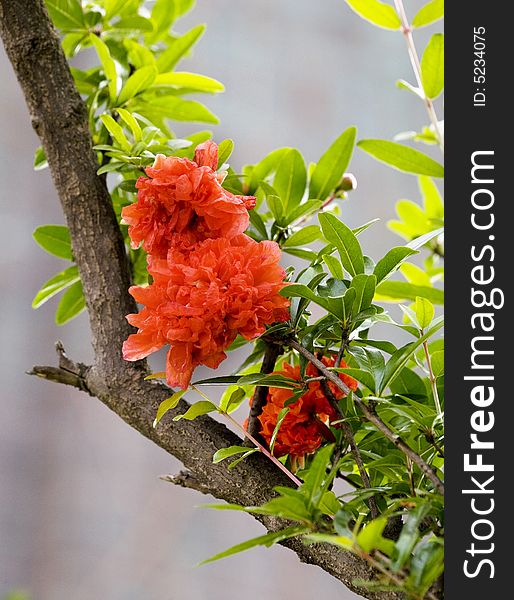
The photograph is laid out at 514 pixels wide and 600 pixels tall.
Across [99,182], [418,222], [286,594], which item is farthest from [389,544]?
[286,594]

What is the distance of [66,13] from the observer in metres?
0.69

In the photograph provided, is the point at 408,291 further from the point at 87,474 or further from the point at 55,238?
the point at 87,474

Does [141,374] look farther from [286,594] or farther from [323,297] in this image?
[286,594]

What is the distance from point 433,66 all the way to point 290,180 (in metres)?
0.17

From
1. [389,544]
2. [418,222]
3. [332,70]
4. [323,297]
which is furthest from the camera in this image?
[332,70]

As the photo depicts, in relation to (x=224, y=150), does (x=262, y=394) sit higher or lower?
lower

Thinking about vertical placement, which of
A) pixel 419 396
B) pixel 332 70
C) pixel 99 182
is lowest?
pixel 419 396

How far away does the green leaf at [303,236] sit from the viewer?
560 mm

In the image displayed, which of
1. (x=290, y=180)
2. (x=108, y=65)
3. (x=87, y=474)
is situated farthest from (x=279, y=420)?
(x=87, y=474)

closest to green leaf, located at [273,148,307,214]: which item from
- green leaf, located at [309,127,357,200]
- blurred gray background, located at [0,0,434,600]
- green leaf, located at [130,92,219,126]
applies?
green leaf, located at [309,127,357,200]

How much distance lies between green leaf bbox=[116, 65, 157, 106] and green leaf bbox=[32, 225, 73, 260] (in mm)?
129

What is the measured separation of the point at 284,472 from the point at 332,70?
2639 mm

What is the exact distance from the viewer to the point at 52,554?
241 centimetres

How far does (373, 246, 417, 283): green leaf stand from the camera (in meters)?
0.44
